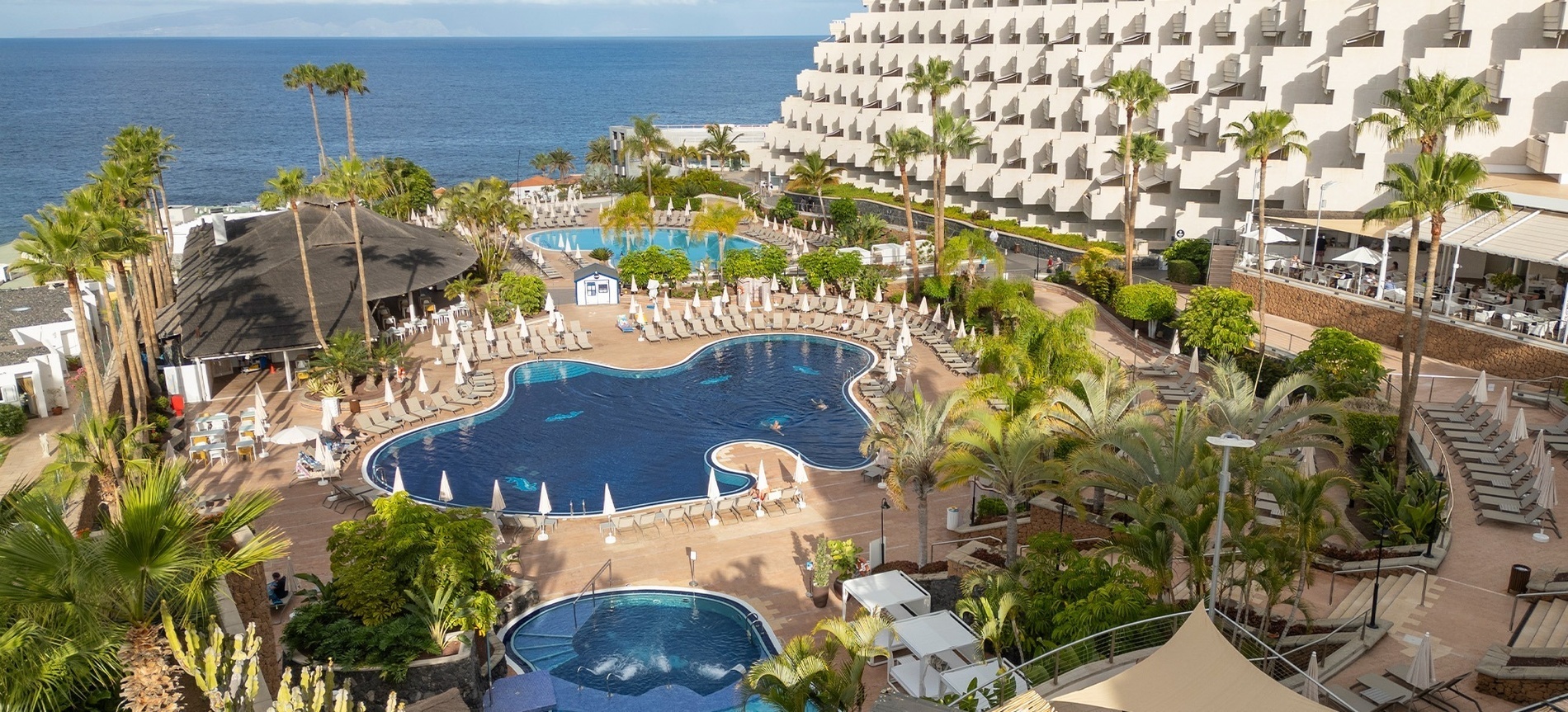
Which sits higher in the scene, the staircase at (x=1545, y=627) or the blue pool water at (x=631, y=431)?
the staircase at (x=1545, y=627)

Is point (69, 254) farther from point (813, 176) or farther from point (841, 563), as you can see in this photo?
point (813, 176)

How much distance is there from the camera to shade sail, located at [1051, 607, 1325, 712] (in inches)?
437

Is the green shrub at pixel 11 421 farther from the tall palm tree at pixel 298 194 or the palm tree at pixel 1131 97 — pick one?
the palm tree at pixel 1131 97

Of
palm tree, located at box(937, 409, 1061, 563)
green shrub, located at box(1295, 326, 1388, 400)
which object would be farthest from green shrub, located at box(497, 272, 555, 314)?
green shrub, located at box(1295, 326, 1388, 400)

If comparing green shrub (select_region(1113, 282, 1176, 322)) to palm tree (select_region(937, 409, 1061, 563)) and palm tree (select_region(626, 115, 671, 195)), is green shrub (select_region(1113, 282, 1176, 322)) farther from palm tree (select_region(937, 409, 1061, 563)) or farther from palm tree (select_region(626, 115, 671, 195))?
palm tree (select_region(626, 115, 671, 195))

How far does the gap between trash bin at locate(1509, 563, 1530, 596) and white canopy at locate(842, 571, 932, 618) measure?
9.63 m

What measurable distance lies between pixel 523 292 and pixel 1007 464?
26.1m

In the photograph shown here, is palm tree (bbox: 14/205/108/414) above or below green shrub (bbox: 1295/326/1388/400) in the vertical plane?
above

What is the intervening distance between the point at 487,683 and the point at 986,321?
25.7 m

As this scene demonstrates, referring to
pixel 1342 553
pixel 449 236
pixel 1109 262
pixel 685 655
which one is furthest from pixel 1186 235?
pixel 685 655

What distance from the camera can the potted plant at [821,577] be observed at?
758 inches

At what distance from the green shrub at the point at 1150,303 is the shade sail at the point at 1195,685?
24840 millimetres

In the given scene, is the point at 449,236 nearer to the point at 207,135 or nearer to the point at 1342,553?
the point at 1342,553

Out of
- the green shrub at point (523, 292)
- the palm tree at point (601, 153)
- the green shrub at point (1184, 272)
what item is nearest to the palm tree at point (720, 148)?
the palm tree at point (601, 153)
